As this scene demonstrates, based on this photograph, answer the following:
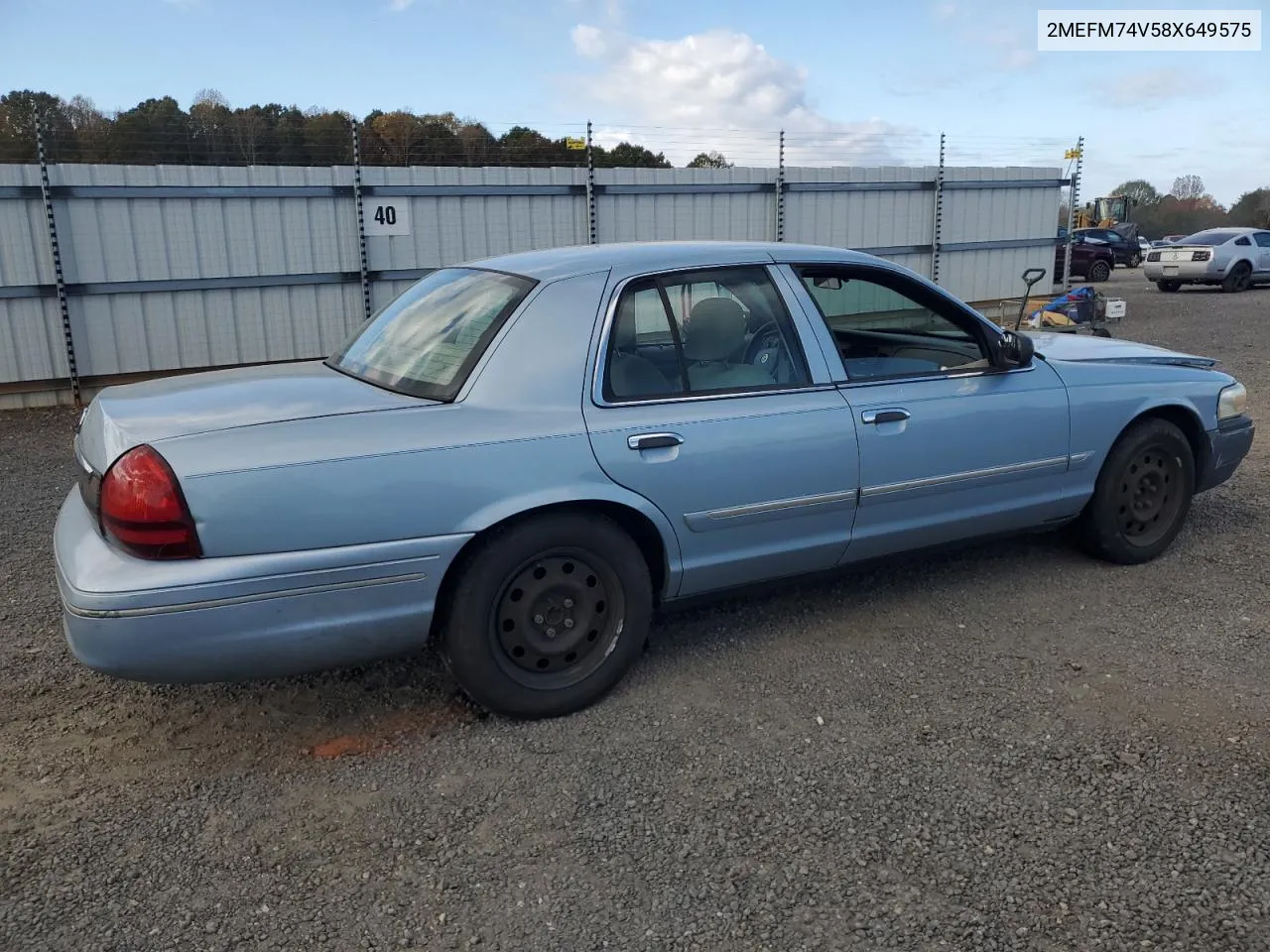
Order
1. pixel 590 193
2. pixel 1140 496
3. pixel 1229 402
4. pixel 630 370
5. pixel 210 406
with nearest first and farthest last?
pixel 210 406 < pixel 630 370 < pixel 1140 496 < pixel 1229 402 < pixel 590 193

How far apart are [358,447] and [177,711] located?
1.30 m

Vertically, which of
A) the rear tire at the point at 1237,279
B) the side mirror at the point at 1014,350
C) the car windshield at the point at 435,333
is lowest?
the rear tire at the point at 1237,279

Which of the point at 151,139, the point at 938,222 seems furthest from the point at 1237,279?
the point at 151,139

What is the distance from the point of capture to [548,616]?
3.39 metres

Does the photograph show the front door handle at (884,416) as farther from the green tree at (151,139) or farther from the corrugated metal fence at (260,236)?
the green tree at (151,139)

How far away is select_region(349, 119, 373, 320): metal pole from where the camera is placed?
1026cm

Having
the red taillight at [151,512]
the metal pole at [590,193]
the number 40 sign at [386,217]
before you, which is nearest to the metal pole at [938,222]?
the metal pole at [590,193]

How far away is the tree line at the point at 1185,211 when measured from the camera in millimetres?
53719

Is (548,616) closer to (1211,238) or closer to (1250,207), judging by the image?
(1211,238)

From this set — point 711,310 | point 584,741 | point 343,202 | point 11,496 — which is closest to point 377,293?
point 343,202

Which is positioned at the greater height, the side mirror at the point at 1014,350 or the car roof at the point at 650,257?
the car roof at the point at 650,257

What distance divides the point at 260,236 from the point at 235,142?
1.56 meters

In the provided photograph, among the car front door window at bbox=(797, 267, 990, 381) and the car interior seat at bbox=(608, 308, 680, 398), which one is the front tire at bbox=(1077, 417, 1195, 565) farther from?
the car interior seat at bbox=(608, 308, 680, 398)

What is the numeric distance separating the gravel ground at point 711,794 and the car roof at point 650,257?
1.49 meters
